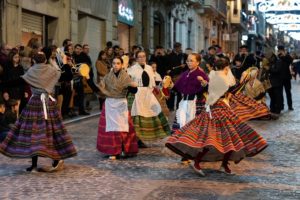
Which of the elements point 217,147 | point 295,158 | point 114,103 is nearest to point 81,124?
point 114,103

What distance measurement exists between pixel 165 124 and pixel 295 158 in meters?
2.23

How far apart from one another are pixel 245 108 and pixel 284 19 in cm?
12158

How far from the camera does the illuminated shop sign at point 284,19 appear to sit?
124062 mm

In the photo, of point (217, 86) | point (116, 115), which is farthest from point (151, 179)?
point (116, 115)

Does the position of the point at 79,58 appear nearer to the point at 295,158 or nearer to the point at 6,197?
the point at 295,158

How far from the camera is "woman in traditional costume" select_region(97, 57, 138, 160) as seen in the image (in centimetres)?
1002

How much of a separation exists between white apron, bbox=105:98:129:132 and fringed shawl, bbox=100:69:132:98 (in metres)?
0.10

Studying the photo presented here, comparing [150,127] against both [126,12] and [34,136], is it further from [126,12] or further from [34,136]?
[126,12]

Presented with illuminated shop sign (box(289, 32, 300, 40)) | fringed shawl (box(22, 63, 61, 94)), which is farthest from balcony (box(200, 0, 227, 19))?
illuminated shop sign (box(289, 32, 300, 40))

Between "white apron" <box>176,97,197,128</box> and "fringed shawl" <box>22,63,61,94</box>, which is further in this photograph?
"white apron" <box>176,97,197,128</box>

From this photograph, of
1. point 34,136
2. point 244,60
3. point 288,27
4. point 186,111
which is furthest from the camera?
point 288,27

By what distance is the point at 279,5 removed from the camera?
110812 millimetres

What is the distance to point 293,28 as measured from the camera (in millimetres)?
139875

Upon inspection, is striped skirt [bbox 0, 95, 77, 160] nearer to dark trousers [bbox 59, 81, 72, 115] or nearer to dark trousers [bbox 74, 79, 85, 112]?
dark trousers [bbox 59, 81, 72, 115]
